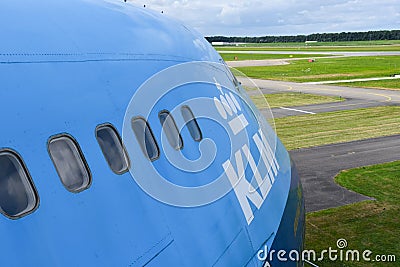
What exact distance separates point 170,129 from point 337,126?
28917 mm

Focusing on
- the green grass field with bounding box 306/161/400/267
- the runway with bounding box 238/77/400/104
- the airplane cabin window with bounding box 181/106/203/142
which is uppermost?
the airplane cabin window with bounding box 181/106/203/142

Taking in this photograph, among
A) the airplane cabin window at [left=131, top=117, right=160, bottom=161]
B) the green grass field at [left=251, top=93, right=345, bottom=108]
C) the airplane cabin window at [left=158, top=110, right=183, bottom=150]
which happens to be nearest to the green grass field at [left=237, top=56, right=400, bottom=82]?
the green grass field at [left=251, top=93, right=345, bottom=108]

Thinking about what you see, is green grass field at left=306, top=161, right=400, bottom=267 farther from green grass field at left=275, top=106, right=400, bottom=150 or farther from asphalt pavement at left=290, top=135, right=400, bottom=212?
green grass field at left=275, top=106, right=400, bottom=150

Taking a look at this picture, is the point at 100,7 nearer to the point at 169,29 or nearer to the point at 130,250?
the point at 169,29

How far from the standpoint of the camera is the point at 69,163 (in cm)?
493

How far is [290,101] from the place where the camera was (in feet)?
156

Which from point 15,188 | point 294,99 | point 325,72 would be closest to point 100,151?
point 15,188

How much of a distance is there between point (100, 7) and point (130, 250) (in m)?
3.95

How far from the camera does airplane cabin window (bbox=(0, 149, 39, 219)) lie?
4.15 meters

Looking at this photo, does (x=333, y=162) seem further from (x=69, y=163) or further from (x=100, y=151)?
(x=69, y=163)

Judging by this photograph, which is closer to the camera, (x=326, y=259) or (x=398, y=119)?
(x=326, y=259)

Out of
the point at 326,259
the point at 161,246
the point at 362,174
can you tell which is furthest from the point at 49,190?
the point at 362,174

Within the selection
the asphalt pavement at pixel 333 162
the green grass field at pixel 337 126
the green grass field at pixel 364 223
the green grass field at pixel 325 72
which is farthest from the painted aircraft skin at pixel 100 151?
the green grass field at pixel 325 72

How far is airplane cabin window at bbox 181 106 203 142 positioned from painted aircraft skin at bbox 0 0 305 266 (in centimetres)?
11
